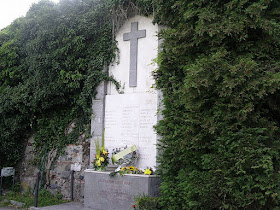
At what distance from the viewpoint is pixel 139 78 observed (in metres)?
6.55

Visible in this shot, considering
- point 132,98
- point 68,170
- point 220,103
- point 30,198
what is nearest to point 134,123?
point 132,98

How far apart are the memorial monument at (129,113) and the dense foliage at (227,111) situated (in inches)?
41.6

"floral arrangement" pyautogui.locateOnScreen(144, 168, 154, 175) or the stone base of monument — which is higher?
"floral arrangement" pyautogui.locateOnScreen(144, 168, 154, 175)

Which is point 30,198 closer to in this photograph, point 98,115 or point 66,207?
point 66,207

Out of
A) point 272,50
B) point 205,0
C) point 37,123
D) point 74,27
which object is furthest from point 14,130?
point 272,50

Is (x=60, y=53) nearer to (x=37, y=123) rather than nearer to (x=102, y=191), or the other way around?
(x=37, y=123)

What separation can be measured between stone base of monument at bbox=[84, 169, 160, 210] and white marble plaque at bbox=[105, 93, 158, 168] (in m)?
0.49

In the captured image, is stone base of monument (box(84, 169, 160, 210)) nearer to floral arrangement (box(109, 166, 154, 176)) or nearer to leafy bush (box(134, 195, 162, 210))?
floral arrangement (box(109, 166, 154, 176))

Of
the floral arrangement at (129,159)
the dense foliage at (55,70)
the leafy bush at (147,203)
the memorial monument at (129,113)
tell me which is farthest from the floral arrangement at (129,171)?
the dense foliage at (55,70)

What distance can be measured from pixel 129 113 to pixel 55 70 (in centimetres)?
226

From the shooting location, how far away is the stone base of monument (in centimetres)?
553

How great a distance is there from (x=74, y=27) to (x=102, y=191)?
151 inches

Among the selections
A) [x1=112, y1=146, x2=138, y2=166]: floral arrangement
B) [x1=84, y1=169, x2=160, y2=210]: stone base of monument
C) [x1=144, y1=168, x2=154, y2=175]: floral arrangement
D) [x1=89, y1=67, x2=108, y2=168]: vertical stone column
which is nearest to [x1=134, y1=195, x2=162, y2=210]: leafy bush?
[x1=84, y1=169, x2=160, y2=210]: stone base of monument

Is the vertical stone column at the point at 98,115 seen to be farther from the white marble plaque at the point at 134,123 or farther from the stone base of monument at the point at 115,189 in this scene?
the stone base of monument at the point at 115,189
